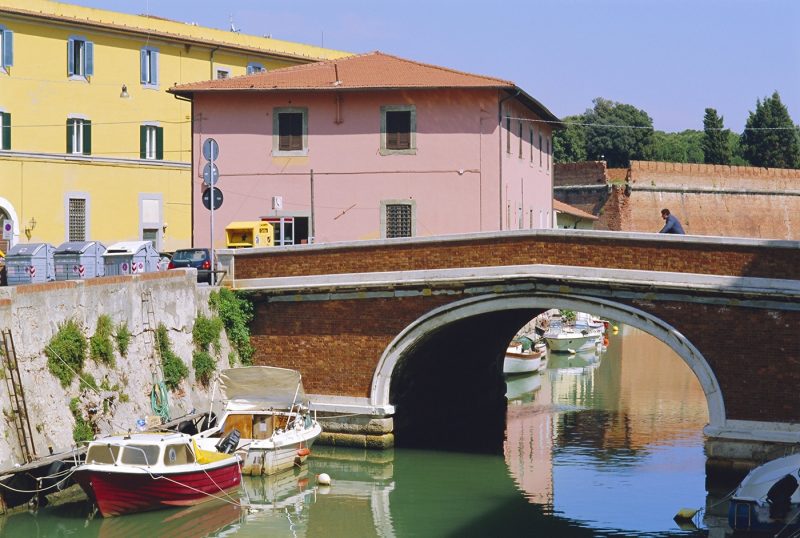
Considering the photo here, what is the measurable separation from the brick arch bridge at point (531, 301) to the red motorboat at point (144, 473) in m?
5.86

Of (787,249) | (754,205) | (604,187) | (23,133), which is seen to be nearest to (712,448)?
(787,249)

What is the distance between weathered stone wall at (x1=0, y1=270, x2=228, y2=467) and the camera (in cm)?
2244

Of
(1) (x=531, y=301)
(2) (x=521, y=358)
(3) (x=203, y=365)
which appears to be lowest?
(2) (x=521, y=358)

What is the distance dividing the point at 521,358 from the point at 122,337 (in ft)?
67.9

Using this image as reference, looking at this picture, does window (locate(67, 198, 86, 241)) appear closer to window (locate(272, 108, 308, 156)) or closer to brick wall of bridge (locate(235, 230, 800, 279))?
window (locate(272, 108, 308, 156))

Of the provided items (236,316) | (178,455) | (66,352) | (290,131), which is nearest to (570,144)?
(290,131)

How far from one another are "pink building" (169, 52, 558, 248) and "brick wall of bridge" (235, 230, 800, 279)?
5.43 m

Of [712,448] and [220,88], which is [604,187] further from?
[712,448]

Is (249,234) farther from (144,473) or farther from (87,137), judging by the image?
(87,137)

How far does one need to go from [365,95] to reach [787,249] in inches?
534

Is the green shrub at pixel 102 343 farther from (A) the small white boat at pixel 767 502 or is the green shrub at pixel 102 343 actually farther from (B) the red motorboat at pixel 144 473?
(A) the small white boat at pixel 767 502

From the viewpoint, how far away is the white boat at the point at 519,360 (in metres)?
43.3

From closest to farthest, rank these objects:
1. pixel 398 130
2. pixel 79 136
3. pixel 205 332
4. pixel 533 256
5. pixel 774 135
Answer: pixel 533 256
pixel 205 332
pixel 398 130
pixel 79 136
pixel 774 135

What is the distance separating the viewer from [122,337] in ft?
83.7
